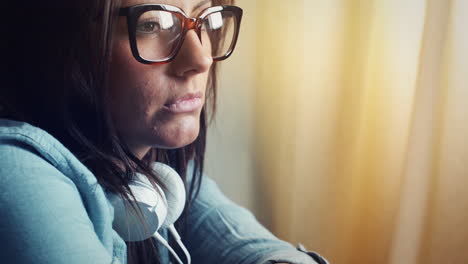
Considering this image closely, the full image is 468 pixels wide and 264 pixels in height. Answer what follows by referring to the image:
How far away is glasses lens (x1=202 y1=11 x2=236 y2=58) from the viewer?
68 centimetres

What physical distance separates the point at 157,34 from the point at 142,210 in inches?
9.6

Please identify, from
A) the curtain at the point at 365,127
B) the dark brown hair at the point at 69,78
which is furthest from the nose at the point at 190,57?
the curtain at the point at 365,127

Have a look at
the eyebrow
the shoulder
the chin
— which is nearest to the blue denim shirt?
the shoulder

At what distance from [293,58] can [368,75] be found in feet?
0.61

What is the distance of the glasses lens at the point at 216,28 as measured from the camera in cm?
68

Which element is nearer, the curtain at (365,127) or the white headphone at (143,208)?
the white headphone at (143,208)

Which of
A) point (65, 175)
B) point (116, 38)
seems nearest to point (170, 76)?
point (116, 38)

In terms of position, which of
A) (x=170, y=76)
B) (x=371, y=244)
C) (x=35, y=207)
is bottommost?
(x=371, y=244)

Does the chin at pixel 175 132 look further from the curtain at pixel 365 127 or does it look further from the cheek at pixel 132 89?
the curtain at pixel 365 127

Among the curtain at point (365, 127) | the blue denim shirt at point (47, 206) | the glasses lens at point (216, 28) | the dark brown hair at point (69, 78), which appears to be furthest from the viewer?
the curtain at point (365, 127)

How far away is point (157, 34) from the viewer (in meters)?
0.62

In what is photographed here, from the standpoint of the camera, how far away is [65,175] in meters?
0.53

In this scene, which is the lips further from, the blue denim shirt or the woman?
the blue denim shirt

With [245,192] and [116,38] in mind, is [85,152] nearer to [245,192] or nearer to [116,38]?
[116,38]
